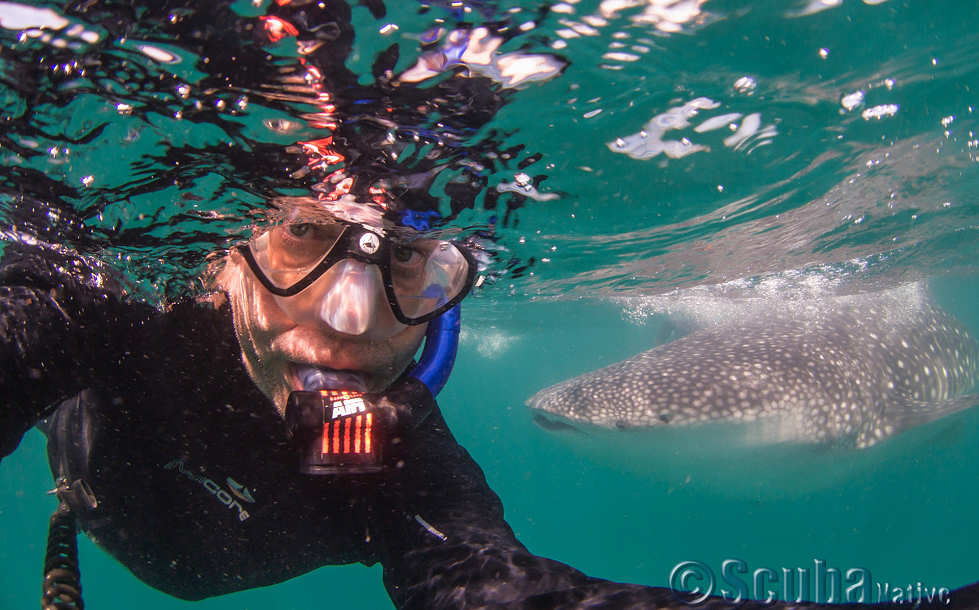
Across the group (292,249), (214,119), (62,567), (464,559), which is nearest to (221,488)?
(62,567)

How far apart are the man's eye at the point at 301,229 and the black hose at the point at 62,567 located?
2.12 meters

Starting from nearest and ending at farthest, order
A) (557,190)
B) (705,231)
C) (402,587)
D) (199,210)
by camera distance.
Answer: (402,587)
(199,210)
(557,190)
(705,231)

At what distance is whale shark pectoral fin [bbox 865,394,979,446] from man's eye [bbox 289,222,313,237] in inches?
360

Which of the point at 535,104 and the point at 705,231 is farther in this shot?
the point at 705,231

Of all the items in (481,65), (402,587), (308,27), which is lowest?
(402,587)

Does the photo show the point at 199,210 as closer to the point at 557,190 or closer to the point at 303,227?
the point at 303,227

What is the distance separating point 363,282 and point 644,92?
2.86 m

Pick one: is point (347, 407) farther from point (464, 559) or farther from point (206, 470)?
point (206, 470)

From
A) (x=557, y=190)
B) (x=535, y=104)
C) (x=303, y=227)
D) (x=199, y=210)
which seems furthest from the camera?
(x=557, y=190)

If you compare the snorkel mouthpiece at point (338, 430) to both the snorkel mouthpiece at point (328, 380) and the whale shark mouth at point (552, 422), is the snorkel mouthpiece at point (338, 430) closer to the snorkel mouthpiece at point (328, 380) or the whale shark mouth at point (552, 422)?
the snorkel mouthpiece at point (328, 380)

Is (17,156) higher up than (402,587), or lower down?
higher up

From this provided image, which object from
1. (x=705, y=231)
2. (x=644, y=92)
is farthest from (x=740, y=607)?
(x=705, y=231)

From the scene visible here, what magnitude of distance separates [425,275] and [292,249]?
802 millimetres

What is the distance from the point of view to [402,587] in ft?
8.07
